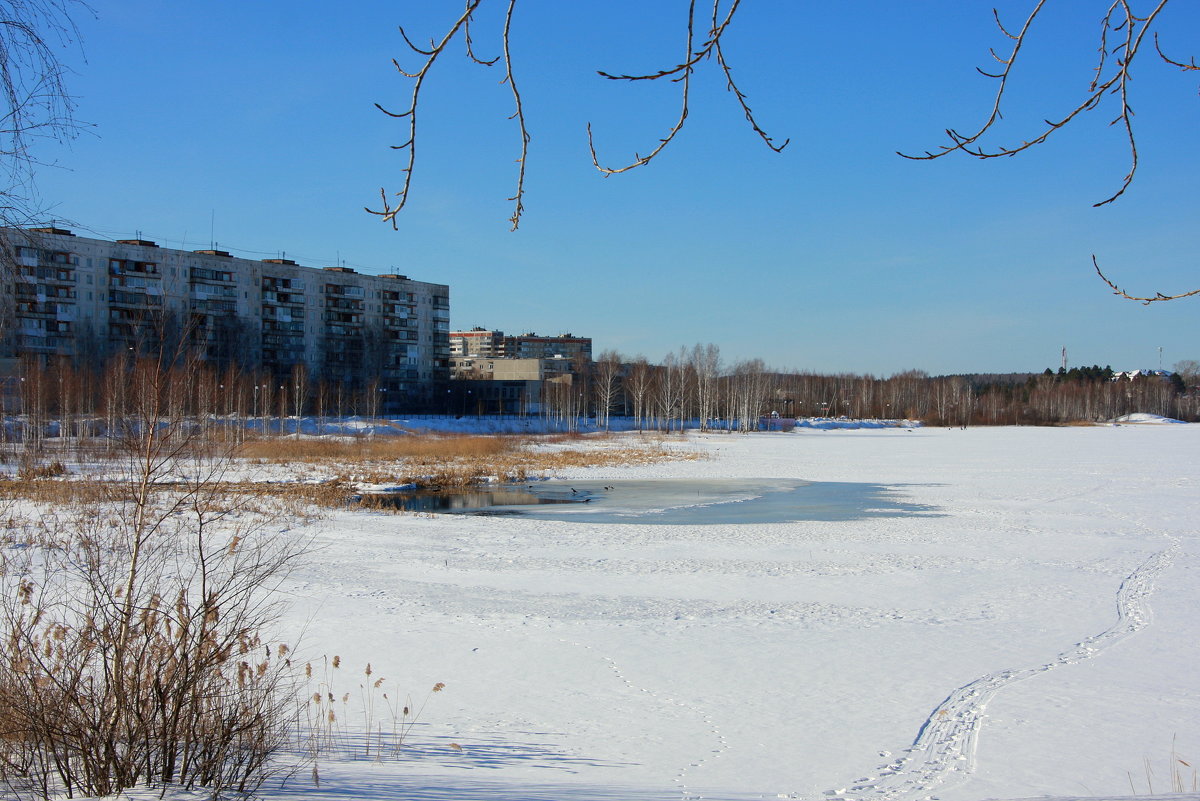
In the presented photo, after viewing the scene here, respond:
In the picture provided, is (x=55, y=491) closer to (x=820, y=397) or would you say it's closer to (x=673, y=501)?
(x=673, y=501)

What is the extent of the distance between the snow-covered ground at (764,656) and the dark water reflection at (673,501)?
2533mm

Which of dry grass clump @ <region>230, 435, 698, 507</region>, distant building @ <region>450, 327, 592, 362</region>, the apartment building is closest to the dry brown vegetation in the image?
dry grass clump @ <region>230, 435, 698, 507</region>

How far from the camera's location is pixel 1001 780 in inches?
233

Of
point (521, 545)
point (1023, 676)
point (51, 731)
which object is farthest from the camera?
point (521, 545)

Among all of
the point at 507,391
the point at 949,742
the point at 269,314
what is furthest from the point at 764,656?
the point at 507,391

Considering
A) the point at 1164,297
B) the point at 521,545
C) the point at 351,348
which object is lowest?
the point at 521,545

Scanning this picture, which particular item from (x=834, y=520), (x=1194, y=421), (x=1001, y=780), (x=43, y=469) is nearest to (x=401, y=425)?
(x=43, y=469)

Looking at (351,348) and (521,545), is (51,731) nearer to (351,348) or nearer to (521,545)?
(521,545)

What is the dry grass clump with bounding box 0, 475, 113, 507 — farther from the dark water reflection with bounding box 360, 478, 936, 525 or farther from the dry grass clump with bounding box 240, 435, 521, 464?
the dry grass clump with bounding box 240, 435, 521, 464

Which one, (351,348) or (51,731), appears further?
(351,348)

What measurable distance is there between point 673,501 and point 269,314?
63835 mm

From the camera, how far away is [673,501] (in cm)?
2442

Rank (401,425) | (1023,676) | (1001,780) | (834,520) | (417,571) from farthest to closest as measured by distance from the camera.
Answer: (401,425)
(834,520)
(417,571)
(1023,676)
(1001,780)

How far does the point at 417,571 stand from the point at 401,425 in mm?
51183
